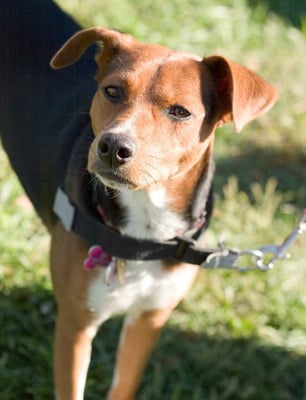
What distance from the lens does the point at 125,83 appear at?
10.1ft

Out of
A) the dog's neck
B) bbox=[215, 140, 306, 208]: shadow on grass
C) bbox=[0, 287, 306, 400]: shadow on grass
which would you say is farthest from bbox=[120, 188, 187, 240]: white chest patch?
bbox=[215, 140, 306, 208]: shadow on grass

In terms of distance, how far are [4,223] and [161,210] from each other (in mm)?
1609

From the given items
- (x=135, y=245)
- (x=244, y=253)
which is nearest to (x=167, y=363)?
(x=244, y=253)

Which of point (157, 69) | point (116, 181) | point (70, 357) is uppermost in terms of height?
point (157, 69)

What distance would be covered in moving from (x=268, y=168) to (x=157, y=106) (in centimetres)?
296

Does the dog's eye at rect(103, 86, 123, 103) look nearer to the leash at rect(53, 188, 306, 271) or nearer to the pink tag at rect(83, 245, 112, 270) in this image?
the leash at rect(53, 188, 306, 271)

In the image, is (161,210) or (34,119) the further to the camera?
(34,119)

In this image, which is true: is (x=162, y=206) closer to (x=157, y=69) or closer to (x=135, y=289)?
(x=135, y=289)

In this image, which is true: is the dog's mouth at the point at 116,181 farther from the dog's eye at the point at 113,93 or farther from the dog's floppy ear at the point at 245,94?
the dog's floppy ear at the point at 245,94

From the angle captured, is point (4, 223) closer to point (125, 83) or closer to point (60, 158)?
point (60, 158)

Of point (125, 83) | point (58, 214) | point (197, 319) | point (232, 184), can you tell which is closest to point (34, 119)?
point (58, 214)

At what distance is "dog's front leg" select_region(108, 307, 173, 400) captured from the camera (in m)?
3.75

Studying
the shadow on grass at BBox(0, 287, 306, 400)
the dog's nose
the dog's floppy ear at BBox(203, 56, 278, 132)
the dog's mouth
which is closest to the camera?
the dog's nose

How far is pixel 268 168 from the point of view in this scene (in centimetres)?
588
